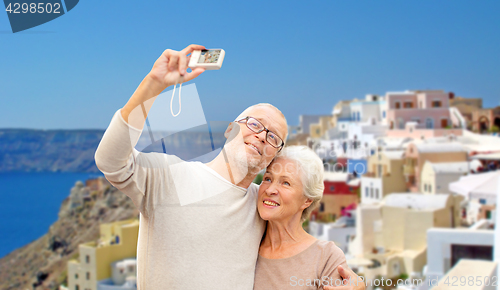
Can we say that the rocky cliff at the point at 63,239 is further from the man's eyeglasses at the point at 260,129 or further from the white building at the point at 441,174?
the man's eyeglasses at the point at 260,129

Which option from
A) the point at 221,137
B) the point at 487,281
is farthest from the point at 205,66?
the point at 487,281

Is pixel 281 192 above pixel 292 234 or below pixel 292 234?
above

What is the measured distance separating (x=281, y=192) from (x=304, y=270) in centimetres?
19

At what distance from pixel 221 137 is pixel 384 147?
18.6 meters

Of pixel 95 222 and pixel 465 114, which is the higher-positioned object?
pixel 465 114

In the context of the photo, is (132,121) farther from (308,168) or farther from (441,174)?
(441,174)

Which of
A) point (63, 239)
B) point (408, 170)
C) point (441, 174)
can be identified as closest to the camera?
point (441, 174)

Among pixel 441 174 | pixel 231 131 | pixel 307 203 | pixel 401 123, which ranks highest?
pixel 231 131

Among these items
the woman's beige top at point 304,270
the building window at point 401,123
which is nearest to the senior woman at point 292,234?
the woman's beige top at point 304,270

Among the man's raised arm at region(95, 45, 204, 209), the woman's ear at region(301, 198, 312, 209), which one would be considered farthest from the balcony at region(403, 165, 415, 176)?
the man's raised arm at region(95, 45, 204, 209)

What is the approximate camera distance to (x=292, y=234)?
1161 millimetres

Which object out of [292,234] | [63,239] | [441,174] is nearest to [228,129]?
[292,234]

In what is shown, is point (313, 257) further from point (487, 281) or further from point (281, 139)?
point (487, 281)

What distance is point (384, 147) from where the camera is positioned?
62.0 ft
